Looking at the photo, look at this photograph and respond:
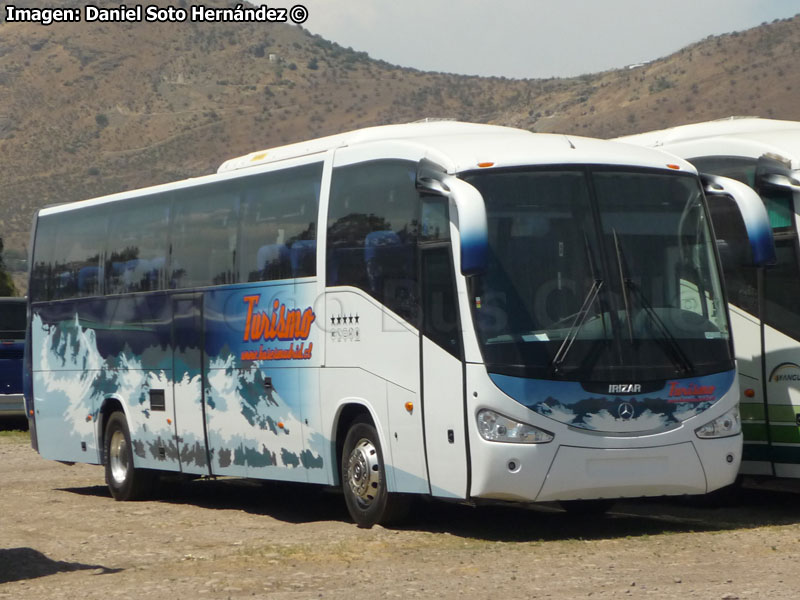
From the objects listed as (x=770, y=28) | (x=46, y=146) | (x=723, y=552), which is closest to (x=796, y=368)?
(x=723, y=552)

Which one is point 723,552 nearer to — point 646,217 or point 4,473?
point 646,217

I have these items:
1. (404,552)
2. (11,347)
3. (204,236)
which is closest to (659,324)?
(404,552)

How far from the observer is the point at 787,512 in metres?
13.4

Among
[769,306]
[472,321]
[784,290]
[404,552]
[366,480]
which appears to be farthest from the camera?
[769,306]

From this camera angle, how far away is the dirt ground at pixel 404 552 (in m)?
8.97

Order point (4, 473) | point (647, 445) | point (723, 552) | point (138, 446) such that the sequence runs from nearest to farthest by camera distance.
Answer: point (723, 552) < point (647, 445) < point (138, 446) < point (4, 473)

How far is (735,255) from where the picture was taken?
12930 mm

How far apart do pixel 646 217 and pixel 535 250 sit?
3.57 feet

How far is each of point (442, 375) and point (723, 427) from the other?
230 cm

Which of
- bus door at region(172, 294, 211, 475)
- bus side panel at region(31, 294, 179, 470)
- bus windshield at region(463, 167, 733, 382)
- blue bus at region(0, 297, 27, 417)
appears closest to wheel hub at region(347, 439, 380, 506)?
bus windshield at region(463, 167, 733, 382)

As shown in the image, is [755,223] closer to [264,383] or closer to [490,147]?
[490,147]

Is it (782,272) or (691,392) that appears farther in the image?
(782,272)

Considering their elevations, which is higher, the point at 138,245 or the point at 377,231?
the point at 138,245

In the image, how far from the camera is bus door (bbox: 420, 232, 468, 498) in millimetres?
10938
